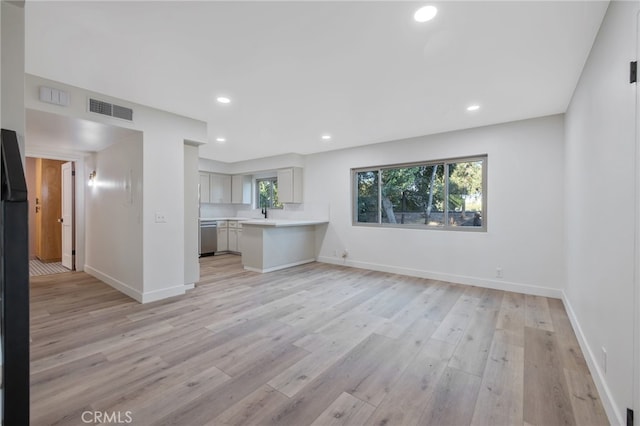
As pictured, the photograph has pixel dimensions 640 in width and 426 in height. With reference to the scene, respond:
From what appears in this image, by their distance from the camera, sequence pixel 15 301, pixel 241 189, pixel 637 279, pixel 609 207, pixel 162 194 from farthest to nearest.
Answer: pixel 241 189 < pixel 162 194 < pixel 609 207 < pixel 637 279 < pixel 15 301

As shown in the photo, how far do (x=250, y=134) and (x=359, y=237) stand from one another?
9.37 feet

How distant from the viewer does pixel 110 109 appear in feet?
10.5

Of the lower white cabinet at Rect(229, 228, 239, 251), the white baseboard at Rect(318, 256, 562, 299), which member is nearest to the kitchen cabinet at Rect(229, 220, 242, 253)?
the lower white cabinet at Rect(229, 228, 239, 251)

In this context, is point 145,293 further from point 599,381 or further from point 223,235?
point 599,381

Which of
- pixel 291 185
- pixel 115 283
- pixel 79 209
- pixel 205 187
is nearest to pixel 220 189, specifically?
pixel 205 187

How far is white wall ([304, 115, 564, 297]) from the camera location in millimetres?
3758

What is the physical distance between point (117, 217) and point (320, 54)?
12.4 feet

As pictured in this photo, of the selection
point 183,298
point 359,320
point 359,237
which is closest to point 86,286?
point 183,298

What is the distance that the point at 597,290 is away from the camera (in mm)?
2004

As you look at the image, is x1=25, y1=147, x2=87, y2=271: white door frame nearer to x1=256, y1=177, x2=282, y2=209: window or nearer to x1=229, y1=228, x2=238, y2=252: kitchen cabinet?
x1=229, y1=228, x2=238, y2=252: kitchen cabinet

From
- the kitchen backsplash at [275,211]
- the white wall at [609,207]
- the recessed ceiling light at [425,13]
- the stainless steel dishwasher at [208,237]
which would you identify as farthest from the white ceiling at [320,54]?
the stainless steel dishwasher at [208,237]

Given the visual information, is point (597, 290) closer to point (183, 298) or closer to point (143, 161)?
point (183, 298)

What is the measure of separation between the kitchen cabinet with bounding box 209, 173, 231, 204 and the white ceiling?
13.2 feet

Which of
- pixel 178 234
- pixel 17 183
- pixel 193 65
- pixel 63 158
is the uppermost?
pixel 193 65
